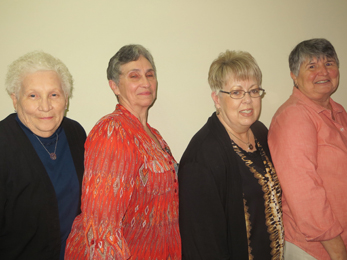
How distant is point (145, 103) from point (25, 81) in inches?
25.5

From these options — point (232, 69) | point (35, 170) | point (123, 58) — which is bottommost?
point (35, 170)

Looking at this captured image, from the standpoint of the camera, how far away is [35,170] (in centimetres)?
127

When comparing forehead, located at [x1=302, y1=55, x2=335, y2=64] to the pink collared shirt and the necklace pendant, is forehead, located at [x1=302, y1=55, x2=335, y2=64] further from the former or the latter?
the necklace pendant

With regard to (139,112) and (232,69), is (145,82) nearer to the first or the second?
(139,112)

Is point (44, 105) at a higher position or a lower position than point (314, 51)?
lower

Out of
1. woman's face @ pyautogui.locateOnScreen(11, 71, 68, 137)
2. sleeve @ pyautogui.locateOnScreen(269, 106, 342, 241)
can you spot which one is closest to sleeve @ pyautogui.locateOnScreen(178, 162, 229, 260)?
sleeve @ pyautogui.locateOnScreen(269, 106, 342, 241)

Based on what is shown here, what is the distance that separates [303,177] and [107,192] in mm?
1054


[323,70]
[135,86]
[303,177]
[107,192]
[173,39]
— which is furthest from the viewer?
[173,39]

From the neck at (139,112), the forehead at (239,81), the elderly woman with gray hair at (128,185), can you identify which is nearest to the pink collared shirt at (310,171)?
the forehead at (239,81)

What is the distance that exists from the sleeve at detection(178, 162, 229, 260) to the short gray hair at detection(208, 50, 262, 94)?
509 millimetres

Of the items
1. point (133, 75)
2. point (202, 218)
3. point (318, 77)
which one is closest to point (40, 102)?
point (133, 75)

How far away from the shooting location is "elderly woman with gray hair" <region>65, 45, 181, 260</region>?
3.69 ft

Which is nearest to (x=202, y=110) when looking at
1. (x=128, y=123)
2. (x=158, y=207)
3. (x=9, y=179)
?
(x=128, y=123)

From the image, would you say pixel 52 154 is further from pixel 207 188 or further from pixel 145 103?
pixel 207 188
